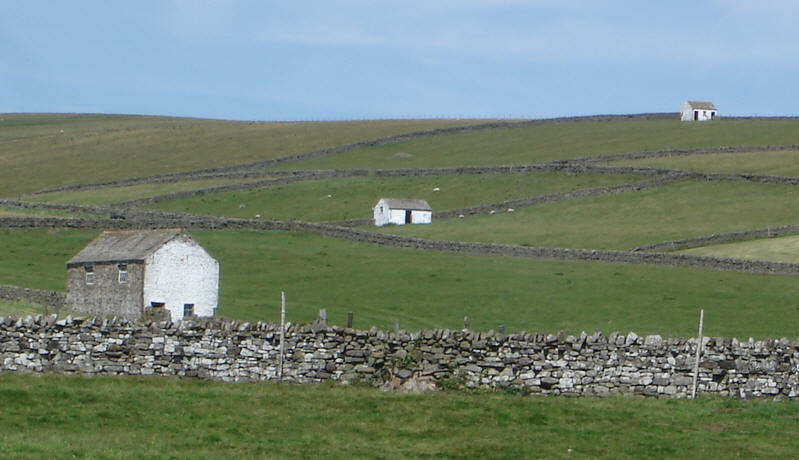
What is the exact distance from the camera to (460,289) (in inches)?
2213

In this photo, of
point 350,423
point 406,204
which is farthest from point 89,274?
point 406,204

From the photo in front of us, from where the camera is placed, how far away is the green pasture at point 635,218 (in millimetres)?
76375

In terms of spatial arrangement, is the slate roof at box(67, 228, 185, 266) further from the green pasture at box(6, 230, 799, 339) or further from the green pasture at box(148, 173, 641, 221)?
the green pasture at box(148, 173, 641, 221)

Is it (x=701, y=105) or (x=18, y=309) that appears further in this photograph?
(x=701, y=105)

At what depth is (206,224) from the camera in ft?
251

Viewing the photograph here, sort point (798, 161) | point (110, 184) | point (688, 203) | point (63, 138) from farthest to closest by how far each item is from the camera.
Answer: point (63, 138) → point (110, 184) → point (798, 161) → point (688, 203)

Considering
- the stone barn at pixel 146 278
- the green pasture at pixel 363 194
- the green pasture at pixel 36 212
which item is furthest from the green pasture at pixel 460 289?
the green pasture at pixel 363 194

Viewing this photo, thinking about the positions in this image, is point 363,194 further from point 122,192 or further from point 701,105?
point 701,105

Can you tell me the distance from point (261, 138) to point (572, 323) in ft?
360

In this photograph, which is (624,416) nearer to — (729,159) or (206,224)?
(206,224)

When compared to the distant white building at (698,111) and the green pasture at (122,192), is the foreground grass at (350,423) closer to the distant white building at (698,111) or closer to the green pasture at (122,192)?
the green pasture at (122,192)

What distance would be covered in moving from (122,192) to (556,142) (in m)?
48.4

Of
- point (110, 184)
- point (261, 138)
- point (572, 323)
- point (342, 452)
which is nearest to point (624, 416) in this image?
point (342, 452)

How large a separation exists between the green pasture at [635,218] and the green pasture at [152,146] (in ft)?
163
